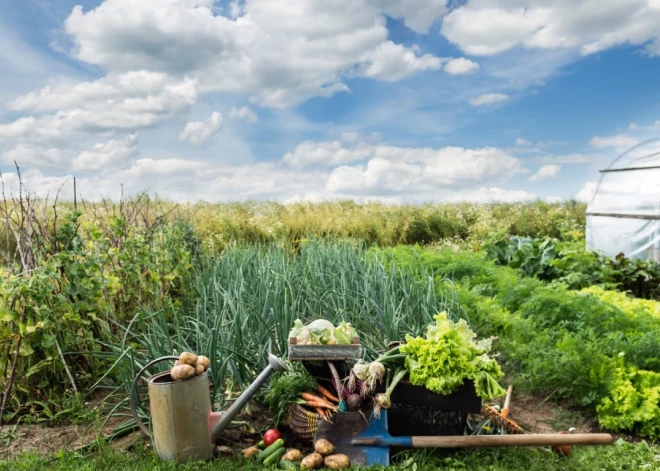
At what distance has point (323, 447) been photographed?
3328 mm

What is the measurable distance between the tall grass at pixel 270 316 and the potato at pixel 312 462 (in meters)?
0.79

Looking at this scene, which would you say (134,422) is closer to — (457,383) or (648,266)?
(457,383)

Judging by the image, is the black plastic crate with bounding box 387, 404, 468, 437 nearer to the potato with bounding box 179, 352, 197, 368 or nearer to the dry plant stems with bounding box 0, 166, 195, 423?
the potato with bounding box 179, 352, 197, 368

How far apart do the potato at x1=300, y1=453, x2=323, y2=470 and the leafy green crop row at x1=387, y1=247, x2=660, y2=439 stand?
6.04 ft

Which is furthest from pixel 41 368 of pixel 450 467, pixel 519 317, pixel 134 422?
pixel 519 317

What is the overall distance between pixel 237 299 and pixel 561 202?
16.3 m

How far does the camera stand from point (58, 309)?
4.43 meters

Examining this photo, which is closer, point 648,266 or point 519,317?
point 519,317

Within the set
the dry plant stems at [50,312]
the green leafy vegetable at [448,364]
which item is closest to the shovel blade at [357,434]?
the green leafy vegetable at [448,364]

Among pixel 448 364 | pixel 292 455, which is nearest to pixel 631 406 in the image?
pixel 448 364

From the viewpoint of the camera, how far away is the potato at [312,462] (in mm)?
3258

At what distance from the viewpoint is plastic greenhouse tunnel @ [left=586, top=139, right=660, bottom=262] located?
35.1ft

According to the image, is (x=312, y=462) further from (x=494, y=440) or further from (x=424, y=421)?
(x=494, y=440)

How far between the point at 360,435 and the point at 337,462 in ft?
0.74
